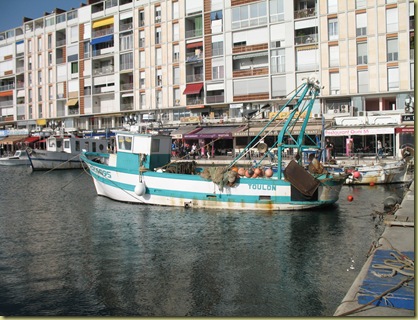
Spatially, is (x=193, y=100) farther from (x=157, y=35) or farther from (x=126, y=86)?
(x=126, y=86)

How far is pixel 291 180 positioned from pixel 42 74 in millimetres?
66289

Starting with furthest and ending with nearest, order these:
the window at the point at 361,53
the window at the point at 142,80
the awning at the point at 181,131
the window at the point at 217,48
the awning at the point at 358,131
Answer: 1. the window at the point at 142,80
2. the window at the point at 217,48
3. the awning at the point at 181,131
4. the window at the point at 361,53
5. the awning at the point at 358,131

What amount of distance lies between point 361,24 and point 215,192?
111 ft

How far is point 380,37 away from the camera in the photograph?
46406mm

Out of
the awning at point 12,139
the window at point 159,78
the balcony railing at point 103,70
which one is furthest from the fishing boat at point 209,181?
the awning at point 12,139

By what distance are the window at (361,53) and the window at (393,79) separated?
2898mm

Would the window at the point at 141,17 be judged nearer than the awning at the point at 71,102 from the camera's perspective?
Yes

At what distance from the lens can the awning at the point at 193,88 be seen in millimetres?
57531

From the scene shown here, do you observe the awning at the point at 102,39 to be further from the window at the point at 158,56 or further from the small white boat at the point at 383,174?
the small white boat at the point at 383,174

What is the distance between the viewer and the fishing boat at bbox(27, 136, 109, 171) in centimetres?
4978

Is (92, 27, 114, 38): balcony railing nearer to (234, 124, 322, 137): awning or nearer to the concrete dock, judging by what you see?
(234, 124, 322, 137): awning

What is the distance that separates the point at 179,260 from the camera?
13.9m

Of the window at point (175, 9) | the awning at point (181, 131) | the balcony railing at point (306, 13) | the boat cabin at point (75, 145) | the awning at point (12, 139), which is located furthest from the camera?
the awning at point (12, 139)

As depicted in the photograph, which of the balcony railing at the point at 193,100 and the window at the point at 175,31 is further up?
the window at the point at 175,31
